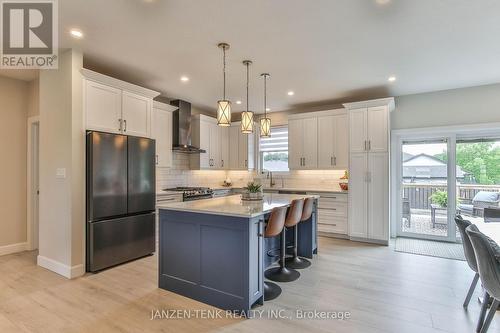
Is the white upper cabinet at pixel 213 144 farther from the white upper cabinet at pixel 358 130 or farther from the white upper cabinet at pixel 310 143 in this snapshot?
the white upper cabinet at pixel 358 130

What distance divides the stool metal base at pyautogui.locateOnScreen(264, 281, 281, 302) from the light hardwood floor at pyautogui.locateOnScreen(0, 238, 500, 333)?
2.9 inches

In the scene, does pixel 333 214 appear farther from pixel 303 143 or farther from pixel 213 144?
pixel 213 144

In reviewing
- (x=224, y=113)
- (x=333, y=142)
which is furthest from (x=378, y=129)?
(x=224, y=113)

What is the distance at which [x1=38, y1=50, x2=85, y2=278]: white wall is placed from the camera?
3352 mm

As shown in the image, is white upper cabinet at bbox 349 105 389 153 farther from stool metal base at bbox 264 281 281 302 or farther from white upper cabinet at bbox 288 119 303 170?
stool metal base at bbox 264 281 281 302

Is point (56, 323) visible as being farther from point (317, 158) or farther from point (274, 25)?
point (317, 158)

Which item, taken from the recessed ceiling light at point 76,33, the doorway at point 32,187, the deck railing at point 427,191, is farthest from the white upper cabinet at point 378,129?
the doorway at point 32,187

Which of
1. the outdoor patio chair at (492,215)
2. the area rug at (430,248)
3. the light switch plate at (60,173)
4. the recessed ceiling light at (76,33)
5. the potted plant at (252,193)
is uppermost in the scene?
the recessed ceiling light at (76,33)

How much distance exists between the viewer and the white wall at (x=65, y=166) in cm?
335

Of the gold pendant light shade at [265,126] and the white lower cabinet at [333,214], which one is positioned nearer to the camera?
the gold pendant light shade at [265,126]

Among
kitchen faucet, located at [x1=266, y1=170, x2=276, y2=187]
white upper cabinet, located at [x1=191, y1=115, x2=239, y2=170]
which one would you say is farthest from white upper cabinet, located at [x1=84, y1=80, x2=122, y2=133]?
kitchen faucet, located at [x1=266, y1=170, x2=276, y2=187]

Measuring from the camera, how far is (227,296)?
2559 mm

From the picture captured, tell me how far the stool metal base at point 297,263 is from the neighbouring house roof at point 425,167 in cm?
300

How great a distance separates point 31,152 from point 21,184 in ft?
1.83
